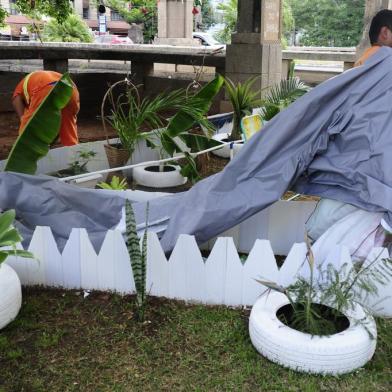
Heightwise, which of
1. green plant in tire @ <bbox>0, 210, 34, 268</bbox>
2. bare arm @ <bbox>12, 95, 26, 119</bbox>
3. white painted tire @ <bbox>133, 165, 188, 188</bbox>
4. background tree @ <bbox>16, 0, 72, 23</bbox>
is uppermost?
background tree @ <bbox>16, 0, 72, 23</bbox>

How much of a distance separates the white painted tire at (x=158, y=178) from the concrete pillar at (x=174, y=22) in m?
18.5

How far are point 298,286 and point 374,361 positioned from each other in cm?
57

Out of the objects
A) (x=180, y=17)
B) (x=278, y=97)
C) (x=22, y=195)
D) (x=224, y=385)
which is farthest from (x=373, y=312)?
(x=180, y=17)

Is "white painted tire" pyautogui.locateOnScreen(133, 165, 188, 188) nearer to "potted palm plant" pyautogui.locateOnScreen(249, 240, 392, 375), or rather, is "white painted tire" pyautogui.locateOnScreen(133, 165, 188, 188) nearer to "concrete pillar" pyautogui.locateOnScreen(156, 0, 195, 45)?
"potted palm plant" pyautogui.locateOnScreen(249, 240, 392, 375)

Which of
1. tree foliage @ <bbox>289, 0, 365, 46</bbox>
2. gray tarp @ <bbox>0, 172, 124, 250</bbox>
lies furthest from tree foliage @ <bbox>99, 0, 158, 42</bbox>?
gray tarp @ <bbox>0, 172, 124, 250</bbox>

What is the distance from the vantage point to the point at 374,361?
9.86 feet

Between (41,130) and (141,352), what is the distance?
1806 mm

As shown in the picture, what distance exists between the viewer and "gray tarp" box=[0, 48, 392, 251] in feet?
11.6

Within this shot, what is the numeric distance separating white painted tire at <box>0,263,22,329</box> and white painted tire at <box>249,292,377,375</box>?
1.39m

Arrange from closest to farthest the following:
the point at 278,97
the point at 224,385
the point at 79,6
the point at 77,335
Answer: the point at 224,385, the point at 77,335, the point at 278,97, the point at 79,6

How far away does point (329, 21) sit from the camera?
3750cm

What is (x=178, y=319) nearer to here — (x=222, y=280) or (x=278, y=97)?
(x=222, y=280)

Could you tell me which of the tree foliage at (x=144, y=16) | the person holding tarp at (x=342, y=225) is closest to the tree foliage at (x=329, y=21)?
the tree foliage at (x=144, y=16)

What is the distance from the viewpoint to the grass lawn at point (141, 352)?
9.23 feet
